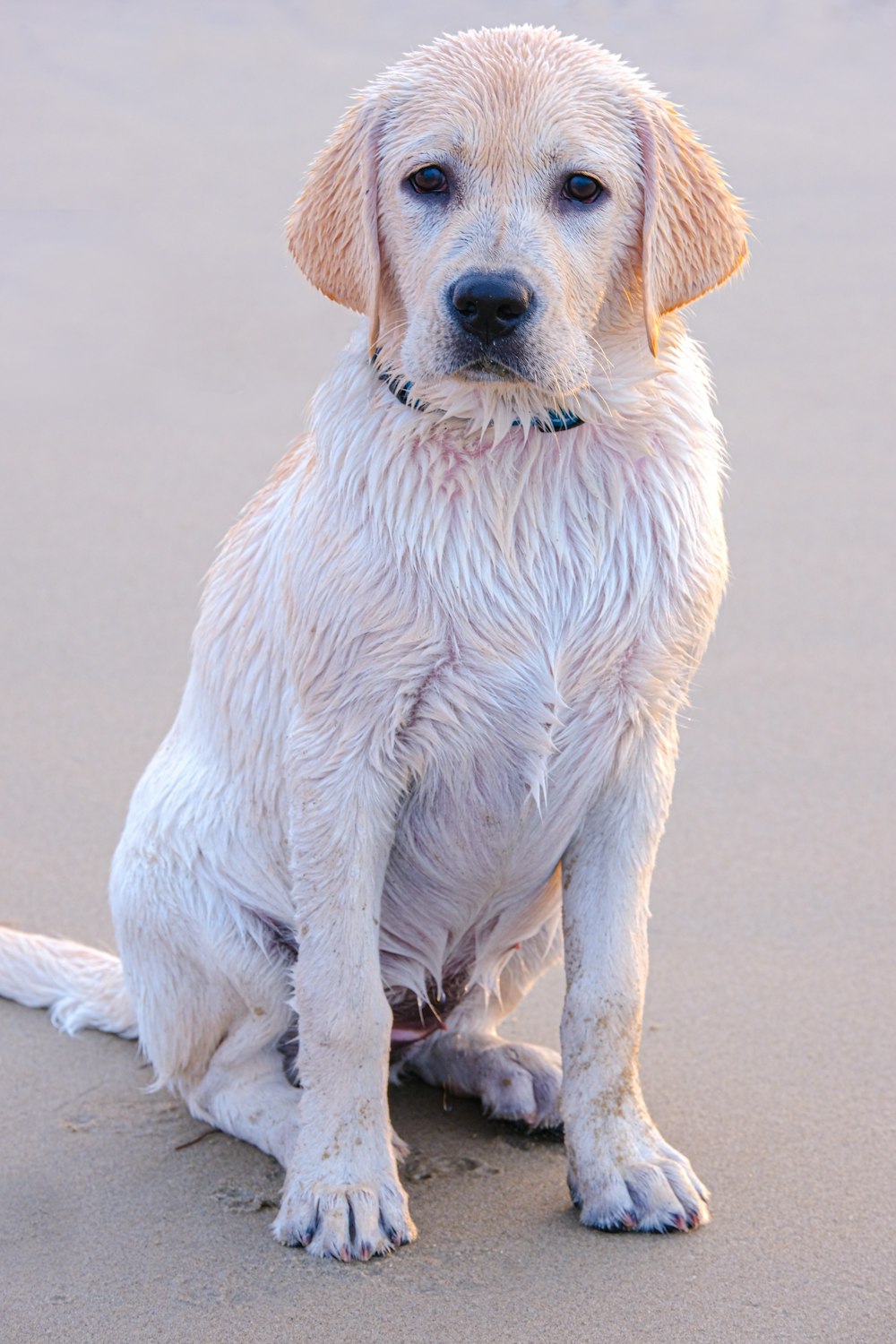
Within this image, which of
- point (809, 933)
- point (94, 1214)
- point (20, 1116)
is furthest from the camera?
point (809, 933)

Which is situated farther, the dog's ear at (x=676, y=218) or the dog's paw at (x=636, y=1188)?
the dog's paw at (x=636, y=1188)

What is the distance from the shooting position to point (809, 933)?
4.22 meters

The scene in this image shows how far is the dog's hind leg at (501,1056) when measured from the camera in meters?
3.49

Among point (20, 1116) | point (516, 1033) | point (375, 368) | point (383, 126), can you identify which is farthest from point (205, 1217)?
point (383, 126)

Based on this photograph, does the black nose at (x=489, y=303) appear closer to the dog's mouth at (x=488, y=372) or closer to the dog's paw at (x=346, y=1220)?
the dog's mouth at (x=488, y=372)

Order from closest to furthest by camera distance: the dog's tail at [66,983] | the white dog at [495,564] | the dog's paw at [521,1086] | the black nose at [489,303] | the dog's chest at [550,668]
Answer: the black nose at [489,303], the white dog at [495,564], the dog's chest at [550,668], the dog's paw at [521,1086], the dog's tail at [66,983]

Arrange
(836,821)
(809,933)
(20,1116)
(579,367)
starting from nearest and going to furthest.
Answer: (579,367) < (20,1116) < (809,933) < (836,821)

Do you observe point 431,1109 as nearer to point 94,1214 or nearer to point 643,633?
point 94,1214

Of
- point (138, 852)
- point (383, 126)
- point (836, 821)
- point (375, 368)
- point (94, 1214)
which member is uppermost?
point (383, 126)

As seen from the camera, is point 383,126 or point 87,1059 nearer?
point 383,126

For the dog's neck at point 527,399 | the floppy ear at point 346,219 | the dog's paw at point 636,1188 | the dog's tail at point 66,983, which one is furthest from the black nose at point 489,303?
the dog's tail at point 66,983

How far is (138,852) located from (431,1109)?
0.81 meters

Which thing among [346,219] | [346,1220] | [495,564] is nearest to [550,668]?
[495,564]

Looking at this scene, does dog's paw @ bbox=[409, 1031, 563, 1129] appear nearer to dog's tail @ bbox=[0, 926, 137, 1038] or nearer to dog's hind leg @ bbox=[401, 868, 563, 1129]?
dog's hind leg @ bbox=[401, 868, 563, 1129]
